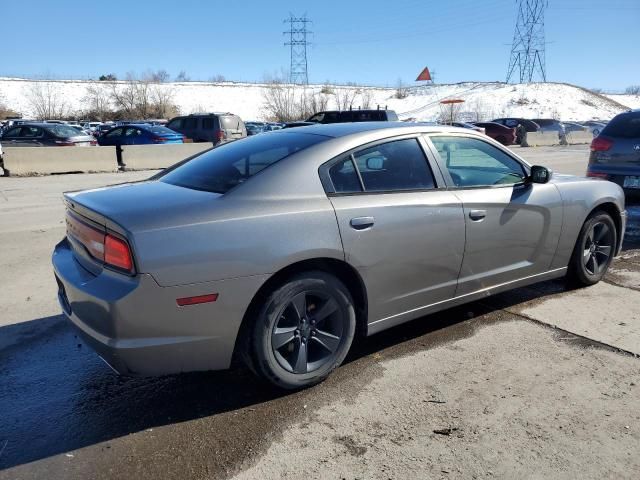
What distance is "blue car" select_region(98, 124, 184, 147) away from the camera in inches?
733

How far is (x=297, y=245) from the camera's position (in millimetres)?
2977

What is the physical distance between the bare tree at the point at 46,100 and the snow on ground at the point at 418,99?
10.2 inches

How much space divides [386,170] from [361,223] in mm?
534

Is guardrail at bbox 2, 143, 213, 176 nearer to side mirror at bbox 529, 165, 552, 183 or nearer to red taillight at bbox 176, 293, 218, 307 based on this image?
side mirror at bbox 529, 165, 552, 183

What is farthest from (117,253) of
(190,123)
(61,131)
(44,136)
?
(190,123)

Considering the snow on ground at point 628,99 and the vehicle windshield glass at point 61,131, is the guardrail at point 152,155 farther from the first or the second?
the snow on ground at point 628,99

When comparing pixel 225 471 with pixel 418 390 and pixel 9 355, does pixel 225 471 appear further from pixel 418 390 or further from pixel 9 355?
pixel 9 355

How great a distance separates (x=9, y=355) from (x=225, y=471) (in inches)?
84.7

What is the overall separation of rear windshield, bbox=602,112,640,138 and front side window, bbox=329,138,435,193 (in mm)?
5579

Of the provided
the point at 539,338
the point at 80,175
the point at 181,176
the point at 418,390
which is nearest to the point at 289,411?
the point at 418,390

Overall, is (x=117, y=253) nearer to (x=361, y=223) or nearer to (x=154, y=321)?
(x=154, y=321)

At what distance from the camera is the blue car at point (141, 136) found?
18609 mm

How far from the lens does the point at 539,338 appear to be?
396cm

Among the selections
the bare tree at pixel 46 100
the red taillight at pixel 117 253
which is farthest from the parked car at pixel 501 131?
the bare tree at pixel 46 100
